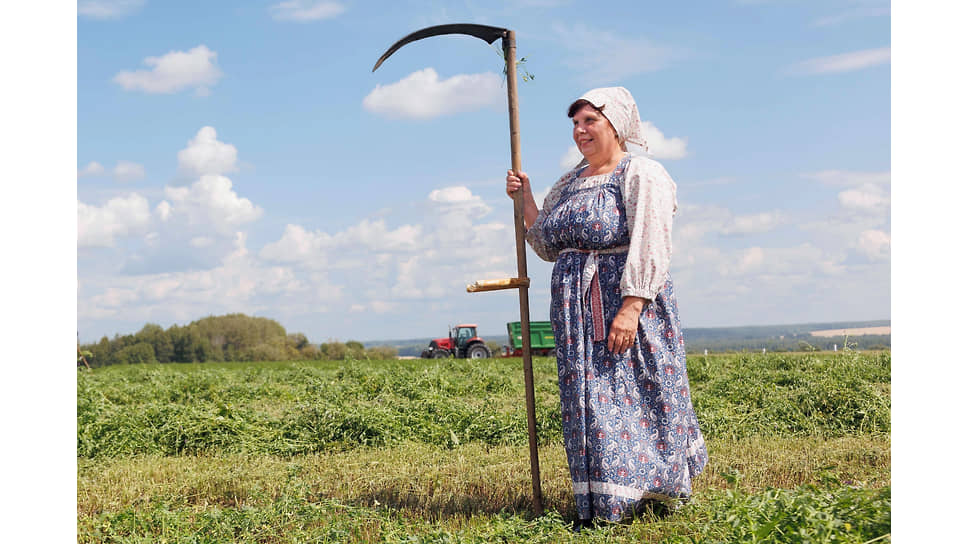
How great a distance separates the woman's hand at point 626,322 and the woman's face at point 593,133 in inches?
32.0

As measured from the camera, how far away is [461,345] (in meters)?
20.1

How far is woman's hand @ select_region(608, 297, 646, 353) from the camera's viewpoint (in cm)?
372

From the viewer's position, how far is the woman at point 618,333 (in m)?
3.73

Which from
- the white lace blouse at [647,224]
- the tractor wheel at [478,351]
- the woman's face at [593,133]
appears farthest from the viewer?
the tractor wheel at [478,351]

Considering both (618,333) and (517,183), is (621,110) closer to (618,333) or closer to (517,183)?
(517,183)

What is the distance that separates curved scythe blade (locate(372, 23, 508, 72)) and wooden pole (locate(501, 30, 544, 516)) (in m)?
0.07

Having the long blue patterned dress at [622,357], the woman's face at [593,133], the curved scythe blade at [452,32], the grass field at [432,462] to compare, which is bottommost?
the grass field at [432,462]

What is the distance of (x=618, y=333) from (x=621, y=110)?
3.84ft

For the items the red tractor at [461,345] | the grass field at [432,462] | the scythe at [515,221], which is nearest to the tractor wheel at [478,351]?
the red tractor at [461,345]

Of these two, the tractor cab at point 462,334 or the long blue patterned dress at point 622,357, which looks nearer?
the long blue patterned dress at point 622,357

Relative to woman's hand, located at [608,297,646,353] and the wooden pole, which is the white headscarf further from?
woman's hand, located at [608,297,646,353]

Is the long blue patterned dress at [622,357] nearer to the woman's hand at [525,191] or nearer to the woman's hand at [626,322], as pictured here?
the woman's hand at [626,322]

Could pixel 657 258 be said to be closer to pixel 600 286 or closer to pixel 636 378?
pixel 600 286
